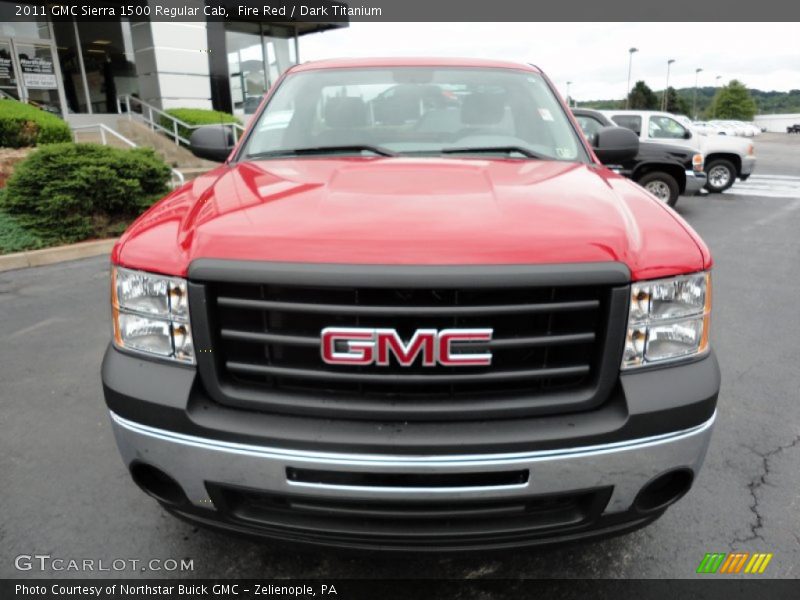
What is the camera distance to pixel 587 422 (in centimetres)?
173

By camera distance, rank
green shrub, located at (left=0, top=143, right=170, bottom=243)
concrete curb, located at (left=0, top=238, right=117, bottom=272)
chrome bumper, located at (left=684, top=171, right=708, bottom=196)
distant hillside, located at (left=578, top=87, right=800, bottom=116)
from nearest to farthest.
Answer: concrete curb, located at (left=0, top=238, right=117, bottom=272)
green shrub, located at (left=0, top=143, right=170, bottom=243)
chrome bumper, located at (left=684, top=171, right=708, bottom=196)
distant hillside, located at (left=578, top=87, right=800, bottom=116)

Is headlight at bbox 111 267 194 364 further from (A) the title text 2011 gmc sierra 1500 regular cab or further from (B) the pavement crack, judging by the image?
(B) the pavement crack

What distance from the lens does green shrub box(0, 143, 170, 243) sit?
→ 7.48 meters

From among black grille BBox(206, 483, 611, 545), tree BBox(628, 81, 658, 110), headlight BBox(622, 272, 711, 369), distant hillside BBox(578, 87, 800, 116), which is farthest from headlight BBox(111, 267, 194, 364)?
distant hillside BBox(578, 87, 800, 116)

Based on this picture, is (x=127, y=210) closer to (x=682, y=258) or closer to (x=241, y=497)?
(x=241, y=497)

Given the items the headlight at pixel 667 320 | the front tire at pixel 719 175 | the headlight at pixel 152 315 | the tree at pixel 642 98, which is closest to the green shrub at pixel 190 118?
the front tire at pixel 719 175

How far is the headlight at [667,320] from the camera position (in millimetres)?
1778

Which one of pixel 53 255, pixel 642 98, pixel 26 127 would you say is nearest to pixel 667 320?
pixel 53 255

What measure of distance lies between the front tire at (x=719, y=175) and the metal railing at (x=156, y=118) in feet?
36.1

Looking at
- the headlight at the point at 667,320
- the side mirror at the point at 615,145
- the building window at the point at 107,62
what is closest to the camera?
the headlight at the point at 667,320

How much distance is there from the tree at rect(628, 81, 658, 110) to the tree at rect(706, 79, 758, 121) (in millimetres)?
28788

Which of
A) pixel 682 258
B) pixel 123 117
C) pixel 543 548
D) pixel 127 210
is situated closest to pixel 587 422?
pixel 543 548

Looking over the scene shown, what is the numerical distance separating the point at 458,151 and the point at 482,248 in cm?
123

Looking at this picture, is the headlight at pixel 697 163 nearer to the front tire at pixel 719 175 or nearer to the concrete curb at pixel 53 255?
the front tire at pixel 719 175
